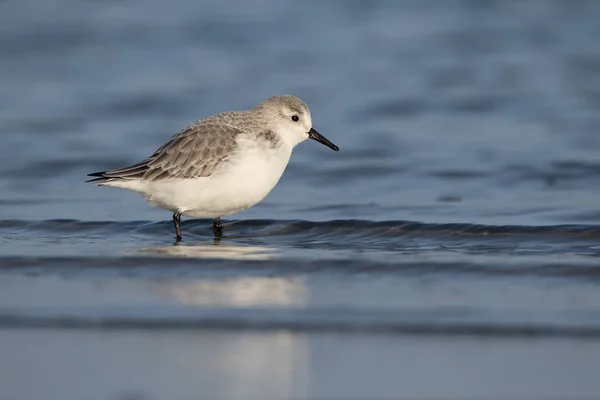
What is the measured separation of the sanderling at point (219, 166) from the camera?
27.7 feet

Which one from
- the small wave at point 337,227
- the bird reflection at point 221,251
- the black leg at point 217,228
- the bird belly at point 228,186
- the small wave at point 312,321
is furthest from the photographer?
the black leg at point 217,228

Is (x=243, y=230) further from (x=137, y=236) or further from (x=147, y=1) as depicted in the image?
(x=147, y=1)

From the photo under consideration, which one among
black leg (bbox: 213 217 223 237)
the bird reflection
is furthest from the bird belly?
black leg (bbox: 213 217 223 237)

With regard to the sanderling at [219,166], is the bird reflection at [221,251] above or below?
below

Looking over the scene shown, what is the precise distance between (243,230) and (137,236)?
937 mm

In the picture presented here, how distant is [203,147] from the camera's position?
857 centimetres

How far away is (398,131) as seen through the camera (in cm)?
1255

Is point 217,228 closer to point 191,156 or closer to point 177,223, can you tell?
point 177,223

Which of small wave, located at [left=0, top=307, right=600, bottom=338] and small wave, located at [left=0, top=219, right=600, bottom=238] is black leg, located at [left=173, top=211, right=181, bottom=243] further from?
small wave, located at [left=0, top=307, right=600, bottom=338]

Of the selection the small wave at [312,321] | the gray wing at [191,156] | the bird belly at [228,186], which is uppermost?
the gray wing at [191,156]

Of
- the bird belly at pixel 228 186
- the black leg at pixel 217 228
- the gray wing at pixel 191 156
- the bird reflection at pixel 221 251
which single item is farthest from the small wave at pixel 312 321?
the black leg at pixel 217 228

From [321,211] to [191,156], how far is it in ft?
5.31

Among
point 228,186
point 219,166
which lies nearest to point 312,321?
point 228,186

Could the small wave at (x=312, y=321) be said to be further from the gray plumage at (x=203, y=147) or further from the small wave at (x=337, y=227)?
the small wave at (x=337, y=227)
